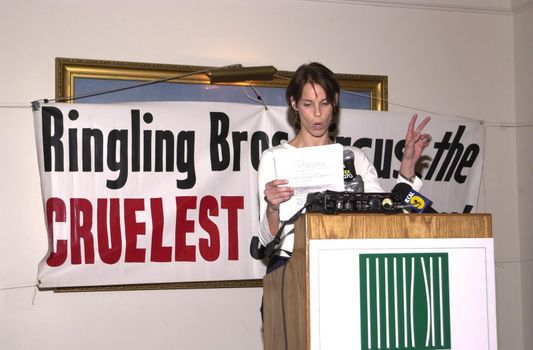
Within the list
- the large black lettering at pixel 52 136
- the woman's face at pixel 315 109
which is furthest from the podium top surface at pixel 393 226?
the large black lettering at pixel 52 136

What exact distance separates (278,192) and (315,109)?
53 cm

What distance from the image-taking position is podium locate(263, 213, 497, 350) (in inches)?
68.2

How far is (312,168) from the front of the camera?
197 centimetres

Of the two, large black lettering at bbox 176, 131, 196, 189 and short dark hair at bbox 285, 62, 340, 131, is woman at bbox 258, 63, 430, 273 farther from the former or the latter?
large black lettering at bbox 176, 131, 196, 189

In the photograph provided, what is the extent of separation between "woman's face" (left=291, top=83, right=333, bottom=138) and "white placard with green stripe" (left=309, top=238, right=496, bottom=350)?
763 mm

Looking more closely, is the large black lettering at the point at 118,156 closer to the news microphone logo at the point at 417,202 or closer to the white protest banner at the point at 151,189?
the white protest banner at the point at 151,189

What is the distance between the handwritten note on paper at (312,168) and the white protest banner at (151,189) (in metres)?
1.70

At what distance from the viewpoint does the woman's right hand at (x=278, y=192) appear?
200 centimetres

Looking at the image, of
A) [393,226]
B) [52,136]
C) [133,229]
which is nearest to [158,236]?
[133,229]

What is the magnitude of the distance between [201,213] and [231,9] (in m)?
1.16

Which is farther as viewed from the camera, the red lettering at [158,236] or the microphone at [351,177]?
the red lettering at [158,236]

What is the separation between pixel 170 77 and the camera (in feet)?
12.4

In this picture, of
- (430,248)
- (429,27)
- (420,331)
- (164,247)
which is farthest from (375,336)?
(429,27)

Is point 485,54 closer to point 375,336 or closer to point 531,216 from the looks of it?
point 531,216
